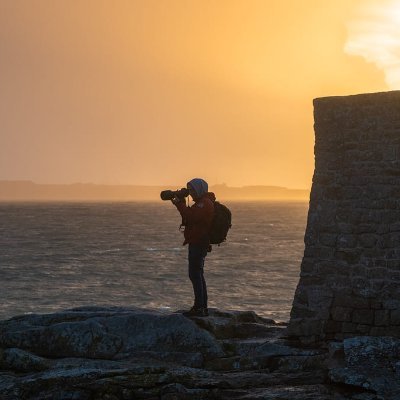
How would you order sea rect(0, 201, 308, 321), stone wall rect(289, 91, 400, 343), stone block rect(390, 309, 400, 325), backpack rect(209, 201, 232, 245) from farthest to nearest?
1. sea rect(0, 201, 308, 321)
2. backpack rect(209, 201, 232, 245)
3. stone wall rect(289, 91, 400, 343)
4. stone block rect(390, 309, 400, 325)

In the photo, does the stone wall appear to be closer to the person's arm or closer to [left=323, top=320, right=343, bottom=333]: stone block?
[left=323, top=320, right=343, bottom=333]: stone block

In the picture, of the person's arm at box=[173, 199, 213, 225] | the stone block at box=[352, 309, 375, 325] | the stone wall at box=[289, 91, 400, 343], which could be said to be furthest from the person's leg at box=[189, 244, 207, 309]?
the stone block at box=[352, 309, 375, 325]

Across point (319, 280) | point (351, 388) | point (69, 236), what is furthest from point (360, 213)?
point (69, 236)

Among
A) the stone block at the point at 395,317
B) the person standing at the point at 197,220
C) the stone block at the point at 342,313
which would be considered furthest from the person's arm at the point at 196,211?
the stone block at the point at 395,317

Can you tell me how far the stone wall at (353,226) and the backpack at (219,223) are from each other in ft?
4.77

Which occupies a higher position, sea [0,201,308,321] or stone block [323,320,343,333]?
stone block [323,320,343,333]

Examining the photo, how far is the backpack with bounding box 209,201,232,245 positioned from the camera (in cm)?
1235

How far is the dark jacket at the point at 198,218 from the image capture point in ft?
39.8

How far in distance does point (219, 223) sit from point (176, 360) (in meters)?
2.47

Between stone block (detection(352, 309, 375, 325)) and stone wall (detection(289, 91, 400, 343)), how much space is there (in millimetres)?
17

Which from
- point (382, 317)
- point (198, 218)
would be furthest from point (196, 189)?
point (382, 317)

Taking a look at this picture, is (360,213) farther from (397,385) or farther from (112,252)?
(112,252)

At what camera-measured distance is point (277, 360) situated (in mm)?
11234

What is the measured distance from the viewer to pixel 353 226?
1208 cm
